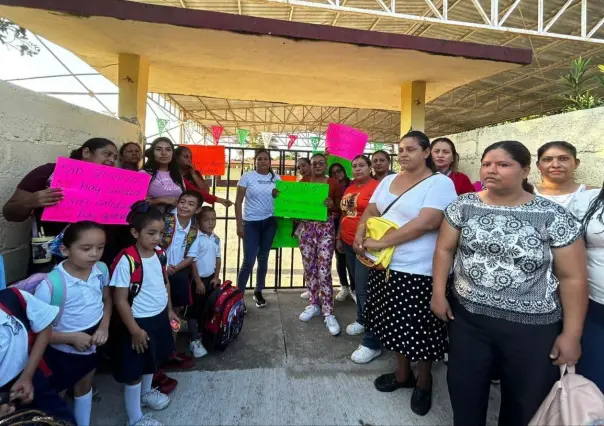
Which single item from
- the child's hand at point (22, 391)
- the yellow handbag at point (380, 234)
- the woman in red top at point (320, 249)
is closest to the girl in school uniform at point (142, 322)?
the child's hand at point (22, 391)

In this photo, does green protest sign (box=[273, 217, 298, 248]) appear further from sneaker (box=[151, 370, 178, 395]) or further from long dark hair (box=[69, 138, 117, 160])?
long dark hair (box=[69, 138, 117, 160])

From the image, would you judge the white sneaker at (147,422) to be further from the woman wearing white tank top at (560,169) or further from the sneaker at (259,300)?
the woman wearing white tank top at (560,169)

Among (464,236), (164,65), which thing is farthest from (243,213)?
(464,236)

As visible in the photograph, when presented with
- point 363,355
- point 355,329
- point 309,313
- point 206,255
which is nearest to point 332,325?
point 355,329

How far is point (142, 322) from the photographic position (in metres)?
2.04

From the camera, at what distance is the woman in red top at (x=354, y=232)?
2.79m

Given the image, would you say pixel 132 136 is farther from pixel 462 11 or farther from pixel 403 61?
pixel 462 11

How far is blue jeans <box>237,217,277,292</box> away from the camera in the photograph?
11.8 feet

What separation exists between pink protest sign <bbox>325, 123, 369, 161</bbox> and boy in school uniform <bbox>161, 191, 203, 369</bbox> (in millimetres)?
1679

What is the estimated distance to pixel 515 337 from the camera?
1633mm

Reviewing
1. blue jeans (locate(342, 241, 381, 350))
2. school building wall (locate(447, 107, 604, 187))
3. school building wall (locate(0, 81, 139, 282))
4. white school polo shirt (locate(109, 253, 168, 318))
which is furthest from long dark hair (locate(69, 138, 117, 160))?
school building wall (locate(447, 107, 604, 187))

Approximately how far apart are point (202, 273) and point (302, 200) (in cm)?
123

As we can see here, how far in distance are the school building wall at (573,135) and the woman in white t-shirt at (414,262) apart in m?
1.09

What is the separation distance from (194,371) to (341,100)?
15.2 ft
